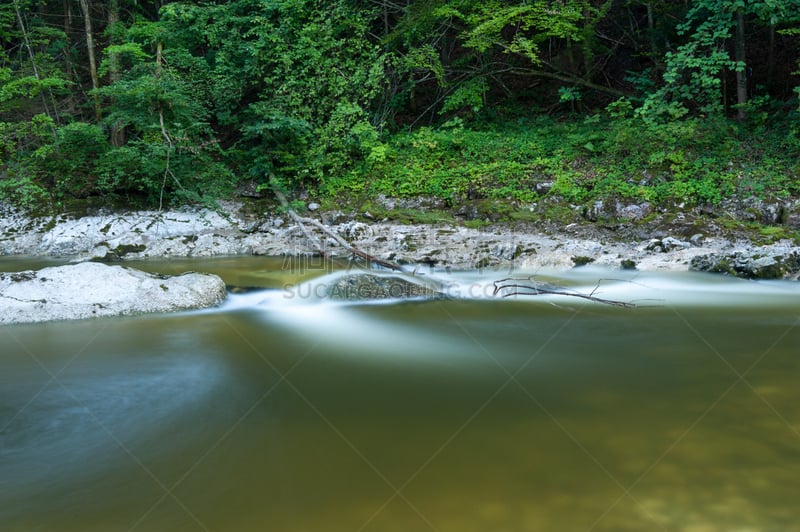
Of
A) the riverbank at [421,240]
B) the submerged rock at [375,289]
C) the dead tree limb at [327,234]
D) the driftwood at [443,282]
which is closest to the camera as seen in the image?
the driftwood at [443,282]

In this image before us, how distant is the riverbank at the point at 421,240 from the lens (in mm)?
8828

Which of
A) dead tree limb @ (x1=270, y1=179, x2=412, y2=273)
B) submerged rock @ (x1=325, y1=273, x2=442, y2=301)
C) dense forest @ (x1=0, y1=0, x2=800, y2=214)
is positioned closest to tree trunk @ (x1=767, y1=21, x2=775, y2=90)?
dense forest @ (x1=0, y1=0, x2=800, y2=214)

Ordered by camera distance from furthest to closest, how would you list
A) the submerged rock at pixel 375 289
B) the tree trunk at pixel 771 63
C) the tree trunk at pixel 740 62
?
the tree trunk at pixel 771 63, the tree trunk at pixel 740 62, the submerged rock at pixel 375 289

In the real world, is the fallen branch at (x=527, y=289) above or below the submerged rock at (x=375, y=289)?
below

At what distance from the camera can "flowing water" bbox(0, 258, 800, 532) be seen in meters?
2.62

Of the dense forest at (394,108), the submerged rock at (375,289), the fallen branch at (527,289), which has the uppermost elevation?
the dense forest at (394,108)

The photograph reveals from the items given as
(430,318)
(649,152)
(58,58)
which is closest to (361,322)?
(430,318)

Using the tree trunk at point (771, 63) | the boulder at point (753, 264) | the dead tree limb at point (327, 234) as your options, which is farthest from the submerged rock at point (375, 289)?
the tree trunk at point (771, 63)

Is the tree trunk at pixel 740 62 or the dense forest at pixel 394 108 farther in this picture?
the dense forest at pixel 394 108

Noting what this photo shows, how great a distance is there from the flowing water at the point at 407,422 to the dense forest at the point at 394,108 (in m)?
6.17

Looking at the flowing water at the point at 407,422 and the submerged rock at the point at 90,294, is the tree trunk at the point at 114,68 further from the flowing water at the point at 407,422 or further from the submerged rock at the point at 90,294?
the flowing water at the point at 407,422

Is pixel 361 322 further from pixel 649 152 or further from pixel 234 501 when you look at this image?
pixel 649 152

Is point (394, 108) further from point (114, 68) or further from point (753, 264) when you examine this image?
point (753, 264)

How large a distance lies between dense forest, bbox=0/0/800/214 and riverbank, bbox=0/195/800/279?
77 cm
